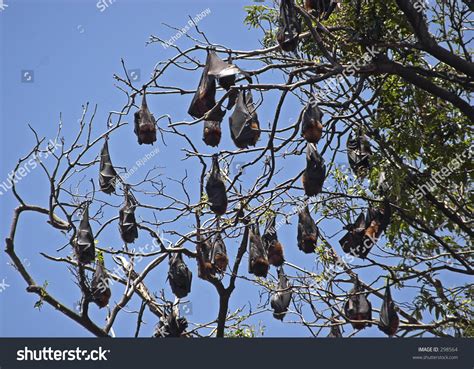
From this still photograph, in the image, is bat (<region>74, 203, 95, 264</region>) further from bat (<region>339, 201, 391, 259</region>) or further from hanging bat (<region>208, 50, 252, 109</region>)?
hanging bat (<region>208, 50, 252, 109</region>)

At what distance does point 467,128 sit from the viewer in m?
8.01

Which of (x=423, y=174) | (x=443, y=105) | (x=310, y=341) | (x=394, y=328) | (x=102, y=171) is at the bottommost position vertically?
(x=310, y=341)

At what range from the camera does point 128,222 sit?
9.38 m

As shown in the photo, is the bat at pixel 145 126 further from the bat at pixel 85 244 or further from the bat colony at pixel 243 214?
the bat at pixel 85 244

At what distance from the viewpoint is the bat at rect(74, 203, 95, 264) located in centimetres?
927

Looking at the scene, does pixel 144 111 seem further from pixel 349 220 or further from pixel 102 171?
pixel 349 220

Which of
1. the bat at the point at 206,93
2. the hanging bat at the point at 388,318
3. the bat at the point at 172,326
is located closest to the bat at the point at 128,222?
the bat at the point at 172,326

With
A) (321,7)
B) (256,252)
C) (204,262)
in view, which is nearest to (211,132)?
(321,7)

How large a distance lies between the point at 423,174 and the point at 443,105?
85 centimetres

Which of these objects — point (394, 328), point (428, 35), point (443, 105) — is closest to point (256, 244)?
point (394, 328)

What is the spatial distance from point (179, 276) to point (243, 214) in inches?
59.5

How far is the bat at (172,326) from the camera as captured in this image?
32.7 feet

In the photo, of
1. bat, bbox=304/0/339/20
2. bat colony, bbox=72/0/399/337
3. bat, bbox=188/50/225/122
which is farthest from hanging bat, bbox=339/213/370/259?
bat, bbox=188/50/225/122

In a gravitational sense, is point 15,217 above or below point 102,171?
below
